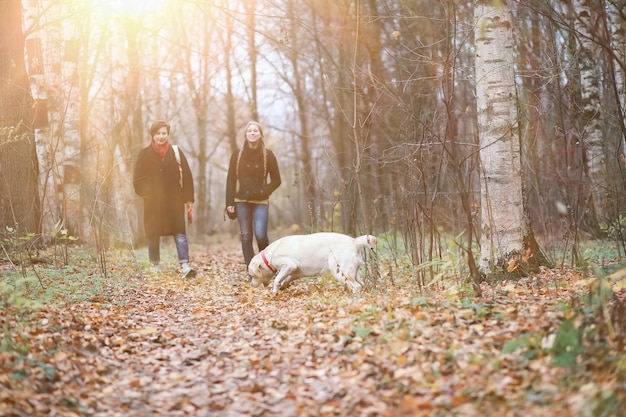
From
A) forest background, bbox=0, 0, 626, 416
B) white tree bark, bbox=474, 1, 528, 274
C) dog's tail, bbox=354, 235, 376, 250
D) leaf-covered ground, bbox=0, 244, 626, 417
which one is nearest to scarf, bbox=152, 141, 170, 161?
forest background, bbox=0, 0, 626, 416

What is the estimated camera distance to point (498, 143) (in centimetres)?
757

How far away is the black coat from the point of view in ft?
34.7

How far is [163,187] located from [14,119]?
2.72 m

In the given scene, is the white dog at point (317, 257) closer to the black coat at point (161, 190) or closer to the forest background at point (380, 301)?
the forest background at point (380, 301)

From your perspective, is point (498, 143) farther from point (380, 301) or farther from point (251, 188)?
point (251, 188)

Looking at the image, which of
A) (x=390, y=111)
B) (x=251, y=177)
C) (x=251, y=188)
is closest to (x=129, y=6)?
(x=390, y=111)

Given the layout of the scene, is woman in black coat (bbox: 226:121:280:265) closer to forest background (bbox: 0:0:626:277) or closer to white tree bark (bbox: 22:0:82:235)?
forest background (bbox: 0:0:626:277)

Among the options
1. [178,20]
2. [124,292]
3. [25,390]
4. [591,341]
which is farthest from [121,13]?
[591,341]

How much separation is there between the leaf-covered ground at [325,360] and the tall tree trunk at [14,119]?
4292 millimetres

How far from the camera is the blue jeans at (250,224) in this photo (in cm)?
990

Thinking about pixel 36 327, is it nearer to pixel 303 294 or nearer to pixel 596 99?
pixel 303 294

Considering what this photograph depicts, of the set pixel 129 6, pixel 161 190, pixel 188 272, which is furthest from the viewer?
pixel 129 6

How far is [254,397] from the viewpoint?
15.0ft

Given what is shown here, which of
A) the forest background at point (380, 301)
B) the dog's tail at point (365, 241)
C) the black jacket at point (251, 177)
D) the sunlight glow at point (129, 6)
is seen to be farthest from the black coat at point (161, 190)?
the sunlight glow at point (129, 6)
